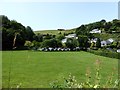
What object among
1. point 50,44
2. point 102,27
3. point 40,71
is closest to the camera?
point 40,71

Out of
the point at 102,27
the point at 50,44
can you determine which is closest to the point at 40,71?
the point at 50,44

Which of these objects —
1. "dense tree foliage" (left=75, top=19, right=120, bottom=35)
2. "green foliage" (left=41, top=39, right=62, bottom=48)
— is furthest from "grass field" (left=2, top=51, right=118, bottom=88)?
"dense tree foliage" (left=75, top=19, right=120, bottom=35)

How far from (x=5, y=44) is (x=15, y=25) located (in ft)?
103

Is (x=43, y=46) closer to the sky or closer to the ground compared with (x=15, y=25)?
closer to the ground

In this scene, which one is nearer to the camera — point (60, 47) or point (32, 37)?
point (32, 37)

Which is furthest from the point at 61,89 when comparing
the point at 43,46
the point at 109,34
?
the point at 109,34

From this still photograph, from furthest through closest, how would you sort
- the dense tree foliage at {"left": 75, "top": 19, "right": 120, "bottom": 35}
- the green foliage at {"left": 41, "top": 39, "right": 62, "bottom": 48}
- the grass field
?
1. the dense tree foliage at {"left": 75, "top": 19, "right": 120, "bottom": 35}
2. the green foliage at {"left": 41, "top": 39, "right": 62, "bottom": 48}
3. the grass field

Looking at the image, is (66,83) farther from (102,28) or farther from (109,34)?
(102,28)

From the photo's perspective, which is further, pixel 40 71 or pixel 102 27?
pixel 102 27

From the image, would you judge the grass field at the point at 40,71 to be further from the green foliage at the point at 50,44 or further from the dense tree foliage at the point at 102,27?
the dense tree foliage at the point at 102,27

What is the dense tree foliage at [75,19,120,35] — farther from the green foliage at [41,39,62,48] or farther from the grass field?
the grass field

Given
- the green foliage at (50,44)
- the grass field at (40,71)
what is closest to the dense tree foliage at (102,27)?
the green foliage at (50,44)

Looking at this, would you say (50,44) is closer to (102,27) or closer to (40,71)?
(102,27)

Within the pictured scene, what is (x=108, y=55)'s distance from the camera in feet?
209
